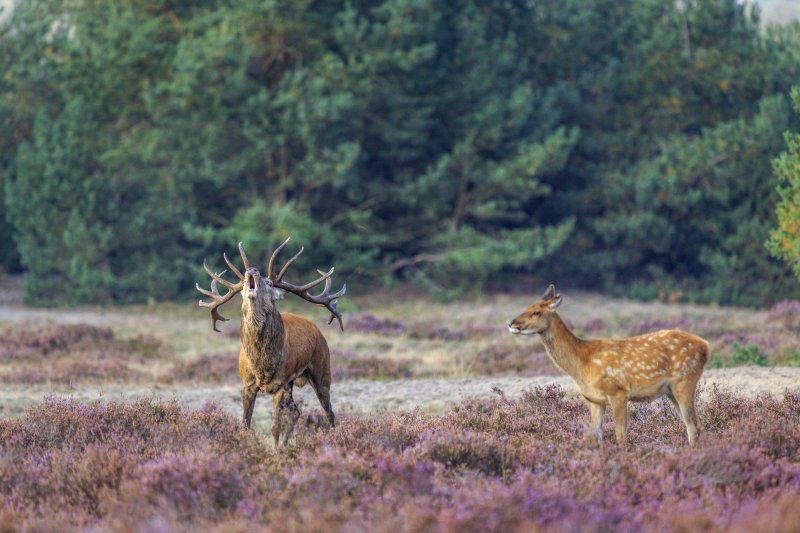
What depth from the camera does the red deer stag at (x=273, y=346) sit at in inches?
387

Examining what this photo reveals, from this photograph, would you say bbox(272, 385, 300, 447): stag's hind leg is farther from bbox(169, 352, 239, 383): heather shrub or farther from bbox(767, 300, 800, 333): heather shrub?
bbox(767, 300, 800, 333): heather shrub

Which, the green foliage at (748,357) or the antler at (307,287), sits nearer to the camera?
the antler at (307,287)

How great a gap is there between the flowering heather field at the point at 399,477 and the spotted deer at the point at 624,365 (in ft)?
1.12

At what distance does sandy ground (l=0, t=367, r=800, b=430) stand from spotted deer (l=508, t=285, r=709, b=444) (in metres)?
3.15

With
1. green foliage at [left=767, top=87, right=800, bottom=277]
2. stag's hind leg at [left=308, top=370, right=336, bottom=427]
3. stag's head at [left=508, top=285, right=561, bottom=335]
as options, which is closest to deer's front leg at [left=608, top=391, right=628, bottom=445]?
stag's head at [left=508, top=285, right=561, bottom=335]

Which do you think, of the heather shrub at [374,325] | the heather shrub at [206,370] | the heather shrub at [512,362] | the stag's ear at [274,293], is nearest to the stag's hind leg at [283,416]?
the stag's ear at [274,293]

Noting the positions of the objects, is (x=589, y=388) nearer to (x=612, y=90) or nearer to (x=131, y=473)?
(x=131, y=473)

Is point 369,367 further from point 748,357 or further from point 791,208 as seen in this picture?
point 791,208

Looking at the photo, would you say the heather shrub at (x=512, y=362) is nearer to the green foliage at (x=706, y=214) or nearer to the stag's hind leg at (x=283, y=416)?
the stag's hind leg at (x=283, y=416)

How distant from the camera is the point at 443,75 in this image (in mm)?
30531

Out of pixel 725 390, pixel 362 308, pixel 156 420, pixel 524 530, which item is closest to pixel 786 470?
pixel 524 530

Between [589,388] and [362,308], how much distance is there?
1996cm

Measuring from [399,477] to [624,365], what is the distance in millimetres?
2667

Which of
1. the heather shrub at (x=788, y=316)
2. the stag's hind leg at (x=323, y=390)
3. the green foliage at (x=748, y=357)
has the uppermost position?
the stag's hind leg at (x=323, y=390)
